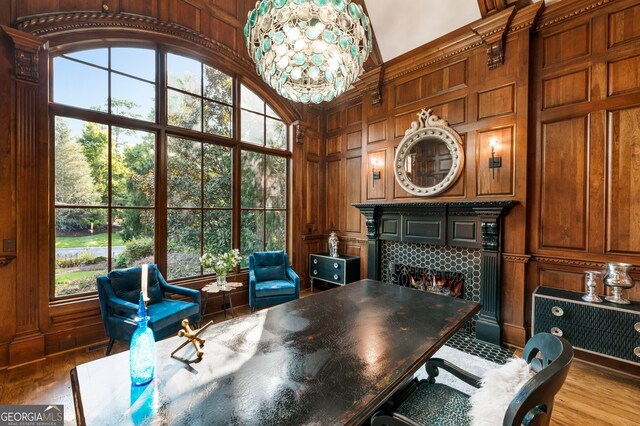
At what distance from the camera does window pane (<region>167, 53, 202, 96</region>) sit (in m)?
3.55

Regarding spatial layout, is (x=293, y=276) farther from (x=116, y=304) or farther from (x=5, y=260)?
(x=5, y=260)

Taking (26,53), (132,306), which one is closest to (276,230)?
(132,306)

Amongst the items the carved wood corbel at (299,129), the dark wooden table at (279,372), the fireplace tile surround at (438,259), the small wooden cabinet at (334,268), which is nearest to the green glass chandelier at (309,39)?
the dark wooden table at (279,372)

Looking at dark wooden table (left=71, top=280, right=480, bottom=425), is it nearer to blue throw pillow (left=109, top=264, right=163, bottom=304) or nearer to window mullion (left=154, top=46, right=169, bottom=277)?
blue throw pillow (left=109, top=264, right=163, bottom=304)

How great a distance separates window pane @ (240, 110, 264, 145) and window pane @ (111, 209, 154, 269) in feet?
5.85

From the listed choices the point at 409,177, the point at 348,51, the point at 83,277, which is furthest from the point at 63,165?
the point at 409,177

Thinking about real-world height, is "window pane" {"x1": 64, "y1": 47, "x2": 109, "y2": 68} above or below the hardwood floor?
above

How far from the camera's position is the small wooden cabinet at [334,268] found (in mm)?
4363

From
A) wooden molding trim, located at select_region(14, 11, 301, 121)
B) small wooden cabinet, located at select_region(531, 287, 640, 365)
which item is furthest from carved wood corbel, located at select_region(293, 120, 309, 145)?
small wooden cabinet, located at select_region(531, 287, 640, 365)

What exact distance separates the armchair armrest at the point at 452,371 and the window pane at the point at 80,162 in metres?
3.54

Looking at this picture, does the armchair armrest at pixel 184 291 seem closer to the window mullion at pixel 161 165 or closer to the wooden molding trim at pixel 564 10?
the window mullion at pixel 161 165

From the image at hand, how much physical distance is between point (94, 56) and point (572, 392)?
18.3ft

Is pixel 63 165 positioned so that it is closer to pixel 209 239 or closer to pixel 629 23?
pixel 209 239

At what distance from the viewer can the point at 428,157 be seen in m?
3.73
